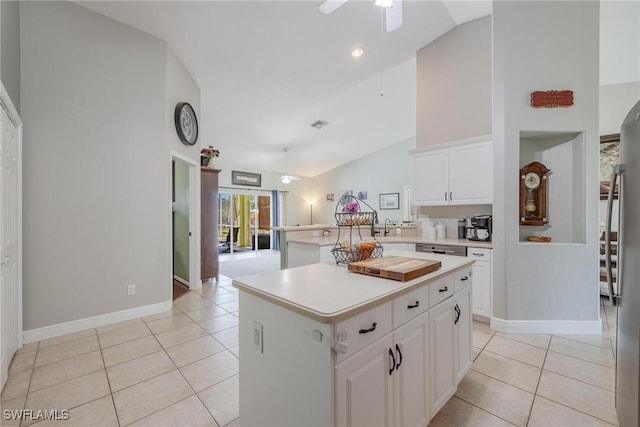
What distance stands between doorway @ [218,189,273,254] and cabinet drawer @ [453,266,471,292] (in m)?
7.29

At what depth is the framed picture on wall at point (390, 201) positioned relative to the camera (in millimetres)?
8141

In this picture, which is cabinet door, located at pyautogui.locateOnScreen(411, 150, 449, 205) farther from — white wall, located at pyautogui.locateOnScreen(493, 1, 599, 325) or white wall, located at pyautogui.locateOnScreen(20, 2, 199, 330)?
white wall, located at pyautogui.locateOnScreen(20, 2, 199, 330)

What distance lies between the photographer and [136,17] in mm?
2824

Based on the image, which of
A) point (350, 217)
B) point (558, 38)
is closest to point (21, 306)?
point (350, 217)

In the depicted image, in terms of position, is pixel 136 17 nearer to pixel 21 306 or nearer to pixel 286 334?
pixel 21 306

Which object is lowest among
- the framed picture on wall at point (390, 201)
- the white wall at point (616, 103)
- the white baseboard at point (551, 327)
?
the white baseboard at point (551, 327)

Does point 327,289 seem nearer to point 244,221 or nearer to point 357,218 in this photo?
point 357,218

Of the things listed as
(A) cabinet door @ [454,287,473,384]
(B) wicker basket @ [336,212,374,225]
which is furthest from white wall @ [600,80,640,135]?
(B) wicker basket @ [336,212,374,225]

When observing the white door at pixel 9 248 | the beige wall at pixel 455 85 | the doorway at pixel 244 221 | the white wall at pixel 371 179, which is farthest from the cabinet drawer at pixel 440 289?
the doorway at pixel 244 221

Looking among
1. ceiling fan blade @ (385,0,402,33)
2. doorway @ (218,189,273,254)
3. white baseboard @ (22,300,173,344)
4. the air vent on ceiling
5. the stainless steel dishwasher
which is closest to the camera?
ceiling fan blade @ (385,0,402,33)

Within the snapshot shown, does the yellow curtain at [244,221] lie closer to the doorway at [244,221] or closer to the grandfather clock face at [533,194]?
the doorway at [244,221]

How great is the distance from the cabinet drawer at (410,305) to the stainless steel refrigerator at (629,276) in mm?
860

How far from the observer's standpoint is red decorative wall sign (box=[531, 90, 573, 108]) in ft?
8.61

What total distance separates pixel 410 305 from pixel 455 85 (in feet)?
11.4
